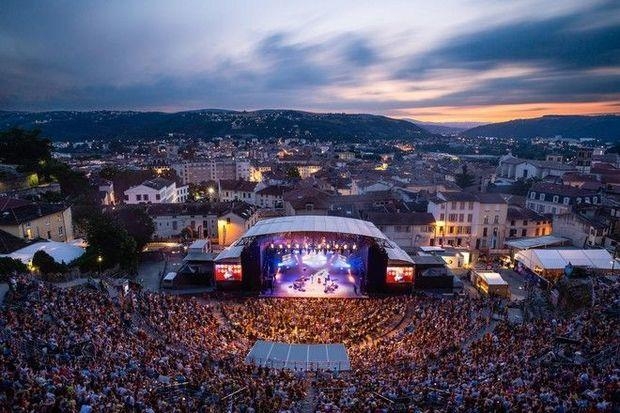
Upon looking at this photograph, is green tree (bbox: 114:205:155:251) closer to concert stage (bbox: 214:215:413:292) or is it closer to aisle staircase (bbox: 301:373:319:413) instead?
concert stage (bbox: 214:215:413:292)

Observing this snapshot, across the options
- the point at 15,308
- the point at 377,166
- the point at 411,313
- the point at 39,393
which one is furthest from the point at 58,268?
the point at 377,166

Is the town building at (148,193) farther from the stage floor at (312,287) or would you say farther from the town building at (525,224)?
the town building at (525,224)

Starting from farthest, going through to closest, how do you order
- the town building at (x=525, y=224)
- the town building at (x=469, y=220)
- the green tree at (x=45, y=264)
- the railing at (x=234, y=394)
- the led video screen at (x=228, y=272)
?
the town building at (x=525, y=224)
the town building at (x=469, y=220)
the led video screen at (x=228, y=272)
the green tree at (x=45, y=264)
the railing at (x=234, y=394)

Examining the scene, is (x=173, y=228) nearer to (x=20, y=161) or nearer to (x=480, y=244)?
(x=20, y=161)

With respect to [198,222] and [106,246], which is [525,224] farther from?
[106,246]

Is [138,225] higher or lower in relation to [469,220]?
higher

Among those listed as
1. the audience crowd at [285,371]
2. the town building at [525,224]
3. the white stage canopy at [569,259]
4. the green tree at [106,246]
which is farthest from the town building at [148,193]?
the white stage canopy at [569,259]

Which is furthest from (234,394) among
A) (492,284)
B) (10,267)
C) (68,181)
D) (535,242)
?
(68,181)

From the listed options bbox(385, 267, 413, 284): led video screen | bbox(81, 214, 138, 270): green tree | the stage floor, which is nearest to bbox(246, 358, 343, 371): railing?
the stage floor
